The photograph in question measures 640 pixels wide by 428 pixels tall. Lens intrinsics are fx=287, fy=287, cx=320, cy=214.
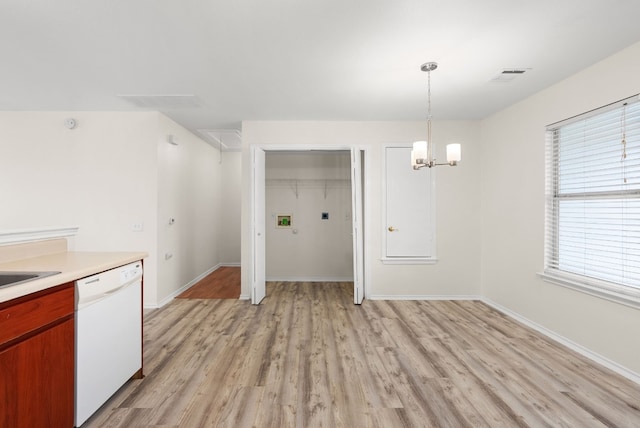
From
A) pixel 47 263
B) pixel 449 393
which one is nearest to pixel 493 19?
pixel 449 393

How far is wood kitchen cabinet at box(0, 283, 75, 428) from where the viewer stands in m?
1.18

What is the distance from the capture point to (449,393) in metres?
1.97

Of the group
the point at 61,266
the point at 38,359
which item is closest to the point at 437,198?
the point at 61,266

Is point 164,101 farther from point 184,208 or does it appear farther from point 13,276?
point 13,276

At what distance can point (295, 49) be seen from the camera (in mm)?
2264

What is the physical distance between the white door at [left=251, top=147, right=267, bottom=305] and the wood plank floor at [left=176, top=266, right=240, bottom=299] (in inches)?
21.1

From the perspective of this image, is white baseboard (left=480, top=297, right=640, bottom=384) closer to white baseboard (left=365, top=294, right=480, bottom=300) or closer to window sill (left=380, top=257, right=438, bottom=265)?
white baseboard (left=365, top=294, right=480, bottom=300)

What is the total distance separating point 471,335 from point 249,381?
2.19 meters

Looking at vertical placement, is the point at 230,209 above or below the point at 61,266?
above

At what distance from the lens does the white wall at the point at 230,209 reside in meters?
6.54

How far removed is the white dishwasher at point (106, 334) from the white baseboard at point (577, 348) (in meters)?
3.64

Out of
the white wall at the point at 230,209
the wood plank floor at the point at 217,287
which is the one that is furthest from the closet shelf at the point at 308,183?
the wood plank floor at the point at 217,287

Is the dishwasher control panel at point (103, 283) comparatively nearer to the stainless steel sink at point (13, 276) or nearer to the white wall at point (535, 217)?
the stainless steel sink at point (13, 276)

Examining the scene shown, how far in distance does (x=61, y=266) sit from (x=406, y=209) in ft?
12.0
